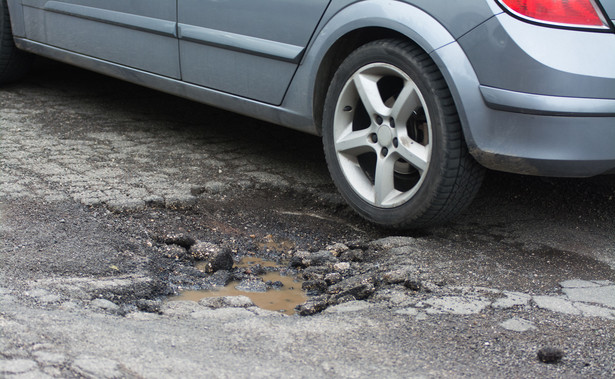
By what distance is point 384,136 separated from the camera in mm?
3348

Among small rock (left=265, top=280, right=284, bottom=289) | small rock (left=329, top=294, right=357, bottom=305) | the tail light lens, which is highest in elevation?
the tail light lens

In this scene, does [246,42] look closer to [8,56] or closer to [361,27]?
[361,27]

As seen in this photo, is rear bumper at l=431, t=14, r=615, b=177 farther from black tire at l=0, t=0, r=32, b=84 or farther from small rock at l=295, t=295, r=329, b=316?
black tire at l=0, t=0, r=32, b=84

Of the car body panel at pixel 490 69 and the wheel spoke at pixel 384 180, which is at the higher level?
the car body panel at pixel 490 69

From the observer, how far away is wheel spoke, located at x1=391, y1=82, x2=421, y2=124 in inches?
127

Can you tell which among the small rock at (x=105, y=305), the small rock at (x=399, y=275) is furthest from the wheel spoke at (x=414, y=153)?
the small rock at (x=105, y=305)

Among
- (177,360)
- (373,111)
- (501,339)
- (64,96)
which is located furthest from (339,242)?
(64,96)

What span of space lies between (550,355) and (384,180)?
4.03 feet

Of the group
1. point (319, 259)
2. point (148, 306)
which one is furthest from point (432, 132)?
point (148, 306)

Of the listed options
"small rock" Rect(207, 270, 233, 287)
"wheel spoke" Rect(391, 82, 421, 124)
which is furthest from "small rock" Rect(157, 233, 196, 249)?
"wheel spoke" Rect(391, 82, 421, 124)

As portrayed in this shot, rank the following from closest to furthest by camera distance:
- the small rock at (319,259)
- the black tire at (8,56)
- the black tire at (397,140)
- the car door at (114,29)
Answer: the black tire at (397,140), the small rock at (319,259), the car door at (114,29), the black tire at (8,56)

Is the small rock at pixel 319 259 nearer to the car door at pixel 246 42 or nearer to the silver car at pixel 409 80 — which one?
the silver car at pixel 409 80

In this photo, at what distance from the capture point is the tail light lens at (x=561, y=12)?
9.43 ft

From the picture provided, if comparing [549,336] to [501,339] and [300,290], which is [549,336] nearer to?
[501,339]
